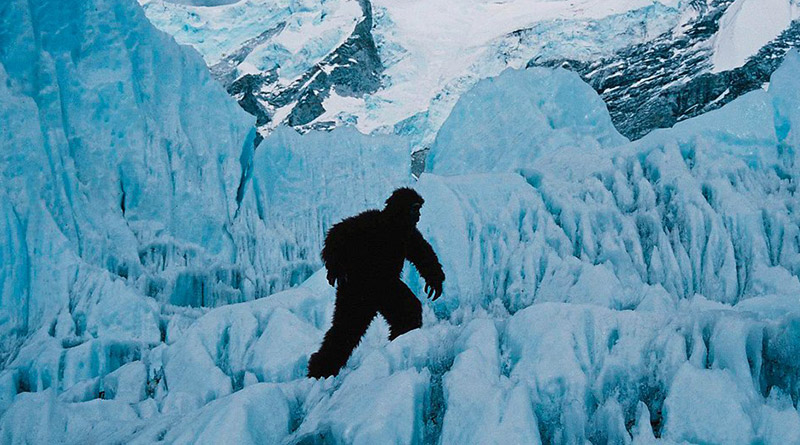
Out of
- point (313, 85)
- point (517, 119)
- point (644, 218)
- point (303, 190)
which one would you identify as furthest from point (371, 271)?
point (313, 85)

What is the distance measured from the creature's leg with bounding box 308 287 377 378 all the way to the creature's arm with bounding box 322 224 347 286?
0.72 feet

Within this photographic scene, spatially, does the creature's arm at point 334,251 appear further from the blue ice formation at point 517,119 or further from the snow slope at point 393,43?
the snow slope at point 393,43

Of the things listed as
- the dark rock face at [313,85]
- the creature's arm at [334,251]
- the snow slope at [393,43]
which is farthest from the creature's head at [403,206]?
the dark rock face at [313,85]

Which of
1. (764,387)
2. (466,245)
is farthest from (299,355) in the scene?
(764,387)

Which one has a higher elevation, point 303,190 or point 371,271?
point 371,271

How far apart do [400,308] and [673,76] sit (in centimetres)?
4993

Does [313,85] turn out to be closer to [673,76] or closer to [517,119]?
[673,76]

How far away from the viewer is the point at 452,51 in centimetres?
6188

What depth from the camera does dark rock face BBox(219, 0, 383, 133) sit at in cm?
6353

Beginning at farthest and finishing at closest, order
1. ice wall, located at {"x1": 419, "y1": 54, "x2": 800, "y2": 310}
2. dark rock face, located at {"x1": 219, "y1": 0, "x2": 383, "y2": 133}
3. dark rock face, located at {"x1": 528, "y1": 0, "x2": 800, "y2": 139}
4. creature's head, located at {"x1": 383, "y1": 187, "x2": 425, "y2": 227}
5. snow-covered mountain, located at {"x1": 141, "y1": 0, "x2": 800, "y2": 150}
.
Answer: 1. dark rock face, located at {"x1": 219, "y1": 0, "x2": 383, "y2": 133}
2. snow-covered mountain, located at {"x1": 141, "y1": 0, "x2": 800, "y2": 150}
3. dark rock face, located at {"x1": 528, "y1": 0, "x2": 800, "y2": 139}
4. ice wall, located at {"x1": 419, "y1": 54, "x2": 800, "y2": 310}
5. creature's head, located at {"x1": 383, "y1": 187, "x2": 425, "y2": 227}

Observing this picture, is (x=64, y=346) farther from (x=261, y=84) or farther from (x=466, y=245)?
(x=261, y=84)

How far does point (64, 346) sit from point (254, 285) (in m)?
6.94

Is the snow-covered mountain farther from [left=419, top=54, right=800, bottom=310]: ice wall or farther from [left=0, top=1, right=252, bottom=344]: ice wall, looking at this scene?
[left=0, top=1, right=252, bottom=344]: ice wall

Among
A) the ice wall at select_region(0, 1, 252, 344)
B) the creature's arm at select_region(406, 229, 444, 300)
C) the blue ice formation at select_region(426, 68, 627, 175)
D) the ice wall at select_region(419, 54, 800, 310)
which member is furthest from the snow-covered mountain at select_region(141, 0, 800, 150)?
the creature's arm at select_region(406, 229, 444, 300)
